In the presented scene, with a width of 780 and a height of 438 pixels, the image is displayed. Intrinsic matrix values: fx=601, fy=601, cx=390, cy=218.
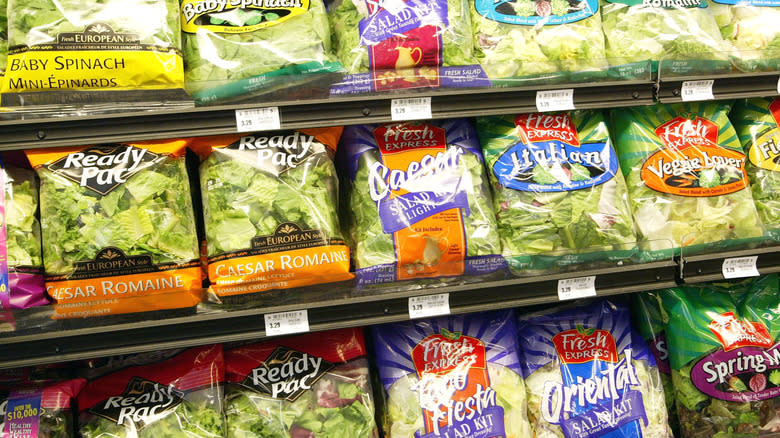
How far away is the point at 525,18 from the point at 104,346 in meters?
1.52

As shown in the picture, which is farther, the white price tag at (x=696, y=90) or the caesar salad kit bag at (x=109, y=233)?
the white price tag at (x=696, y=90)

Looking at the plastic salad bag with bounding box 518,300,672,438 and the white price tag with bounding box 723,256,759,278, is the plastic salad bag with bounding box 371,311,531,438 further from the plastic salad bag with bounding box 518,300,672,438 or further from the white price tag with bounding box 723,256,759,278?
the white price tag with bounding box 723,256,759,278

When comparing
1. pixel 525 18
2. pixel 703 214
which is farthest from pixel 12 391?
pixel 703 214

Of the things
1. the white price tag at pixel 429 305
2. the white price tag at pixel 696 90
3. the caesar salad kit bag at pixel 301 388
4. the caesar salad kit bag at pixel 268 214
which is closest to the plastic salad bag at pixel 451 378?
the caesar salad kit bag at pixel 301 388

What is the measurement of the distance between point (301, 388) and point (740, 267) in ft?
4.57

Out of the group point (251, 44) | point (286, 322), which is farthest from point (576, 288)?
point (251, 44)

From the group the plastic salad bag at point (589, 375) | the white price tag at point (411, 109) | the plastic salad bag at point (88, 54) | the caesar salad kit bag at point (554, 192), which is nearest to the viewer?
the plastic salad bag at point (88, 54)

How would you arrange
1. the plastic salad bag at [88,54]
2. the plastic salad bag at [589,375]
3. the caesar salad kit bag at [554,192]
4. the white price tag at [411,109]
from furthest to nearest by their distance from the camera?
the plastic salad bag at [589,375]
the caesar salad kit bag at [554,192]
the white price tag at [411,109]
the plastic salad bag at [88,54]

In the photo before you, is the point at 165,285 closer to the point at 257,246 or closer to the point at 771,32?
the point at 257,246

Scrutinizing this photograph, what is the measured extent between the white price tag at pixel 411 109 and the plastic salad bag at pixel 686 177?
0.73 m

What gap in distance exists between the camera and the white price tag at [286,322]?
1.59 metres

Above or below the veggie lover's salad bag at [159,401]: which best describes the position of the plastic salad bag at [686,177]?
above

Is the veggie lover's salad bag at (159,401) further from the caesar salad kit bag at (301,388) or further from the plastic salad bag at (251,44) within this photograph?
the plastic salad bag at (251,44)

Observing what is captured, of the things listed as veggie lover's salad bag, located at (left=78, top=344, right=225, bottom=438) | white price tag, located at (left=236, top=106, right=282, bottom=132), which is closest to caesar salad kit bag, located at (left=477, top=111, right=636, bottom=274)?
white price tag, located at (left=236, top=106, right=282, bottom=132)
